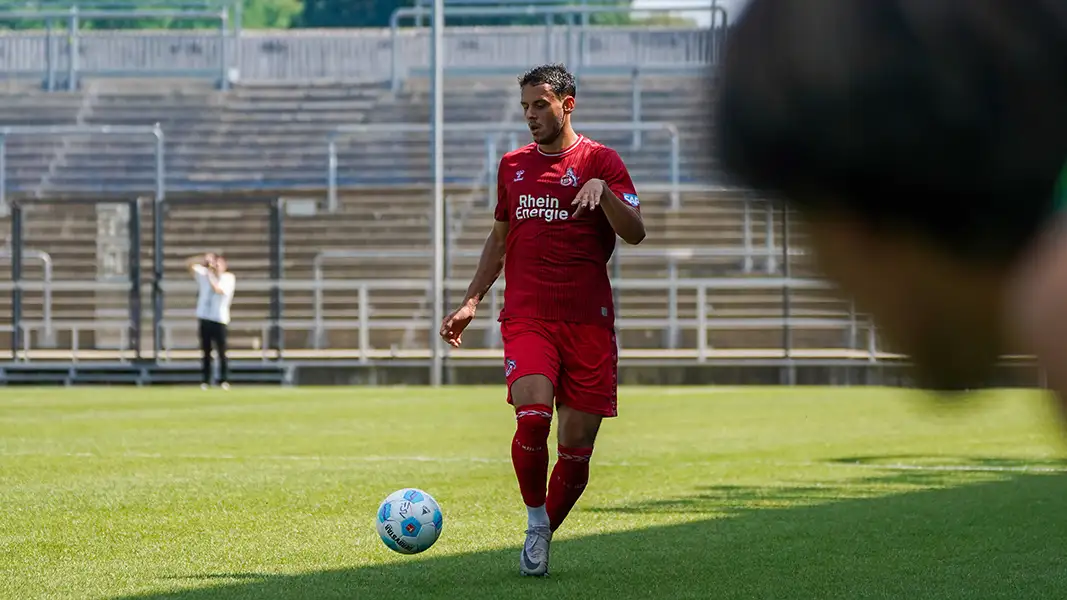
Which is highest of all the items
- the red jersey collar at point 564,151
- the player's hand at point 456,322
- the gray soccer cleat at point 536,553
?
the red jersey collar at point 564,151

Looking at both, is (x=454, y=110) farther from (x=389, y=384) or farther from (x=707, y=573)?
(x=707, y=573)

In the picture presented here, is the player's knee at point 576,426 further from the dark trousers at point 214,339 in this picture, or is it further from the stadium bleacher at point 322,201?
the stadium bleacher at point 322,201

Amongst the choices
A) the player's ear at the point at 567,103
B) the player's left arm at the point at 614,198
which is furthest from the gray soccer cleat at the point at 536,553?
the player's ear at the point at 567,103

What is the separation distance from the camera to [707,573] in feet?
22.7

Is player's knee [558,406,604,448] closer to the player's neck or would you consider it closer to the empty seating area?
the player's neck

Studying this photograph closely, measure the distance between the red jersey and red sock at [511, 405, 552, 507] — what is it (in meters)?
0.39

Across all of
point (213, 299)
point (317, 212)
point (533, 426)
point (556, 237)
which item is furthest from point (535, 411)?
Result: point (317, 212)

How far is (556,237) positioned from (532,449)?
807 millimetres

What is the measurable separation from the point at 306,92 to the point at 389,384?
14.9 m

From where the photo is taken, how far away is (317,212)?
3534 cm

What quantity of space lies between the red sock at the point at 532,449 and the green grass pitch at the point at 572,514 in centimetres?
35

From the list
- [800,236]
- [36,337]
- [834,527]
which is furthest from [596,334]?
[36,337]

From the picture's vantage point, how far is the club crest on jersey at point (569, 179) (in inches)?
270

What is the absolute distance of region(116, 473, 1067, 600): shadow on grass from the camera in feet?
21.1
